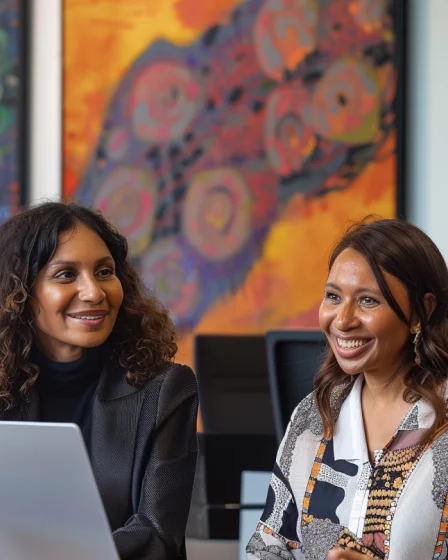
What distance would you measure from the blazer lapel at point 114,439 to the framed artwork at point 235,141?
1.99 meters

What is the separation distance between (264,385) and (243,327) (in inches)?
29.9

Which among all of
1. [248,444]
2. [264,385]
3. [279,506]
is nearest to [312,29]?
[264,385]

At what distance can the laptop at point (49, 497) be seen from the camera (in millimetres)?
1165

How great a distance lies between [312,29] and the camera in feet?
12.8

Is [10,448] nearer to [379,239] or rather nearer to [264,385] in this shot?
[379,239]

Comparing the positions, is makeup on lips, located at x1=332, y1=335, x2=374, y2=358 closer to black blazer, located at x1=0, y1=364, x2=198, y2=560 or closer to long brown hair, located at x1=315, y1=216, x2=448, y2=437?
long brown hair, located at x1=315, y1=216, x2=448, y2=437

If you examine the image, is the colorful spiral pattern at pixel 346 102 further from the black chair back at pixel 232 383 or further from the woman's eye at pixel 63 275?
the woman's eye at pixel 63 275

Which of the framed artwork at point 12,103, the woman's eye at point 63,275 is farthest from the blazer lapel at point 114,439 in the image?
the framed artwork at point 12,103

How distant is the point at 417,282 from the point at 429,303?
0.05m

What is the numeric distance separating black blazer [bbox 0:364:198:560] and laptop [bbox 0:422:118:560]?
48 centimetres

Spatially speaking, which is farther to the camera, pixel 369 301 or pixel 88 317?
pixel 88 317

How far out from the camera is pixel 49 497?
3.87 feet

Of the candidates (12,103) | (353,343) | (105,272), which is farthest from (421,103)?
(353,343)

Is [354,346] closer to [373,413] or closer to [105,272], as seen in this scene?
[373,413]
